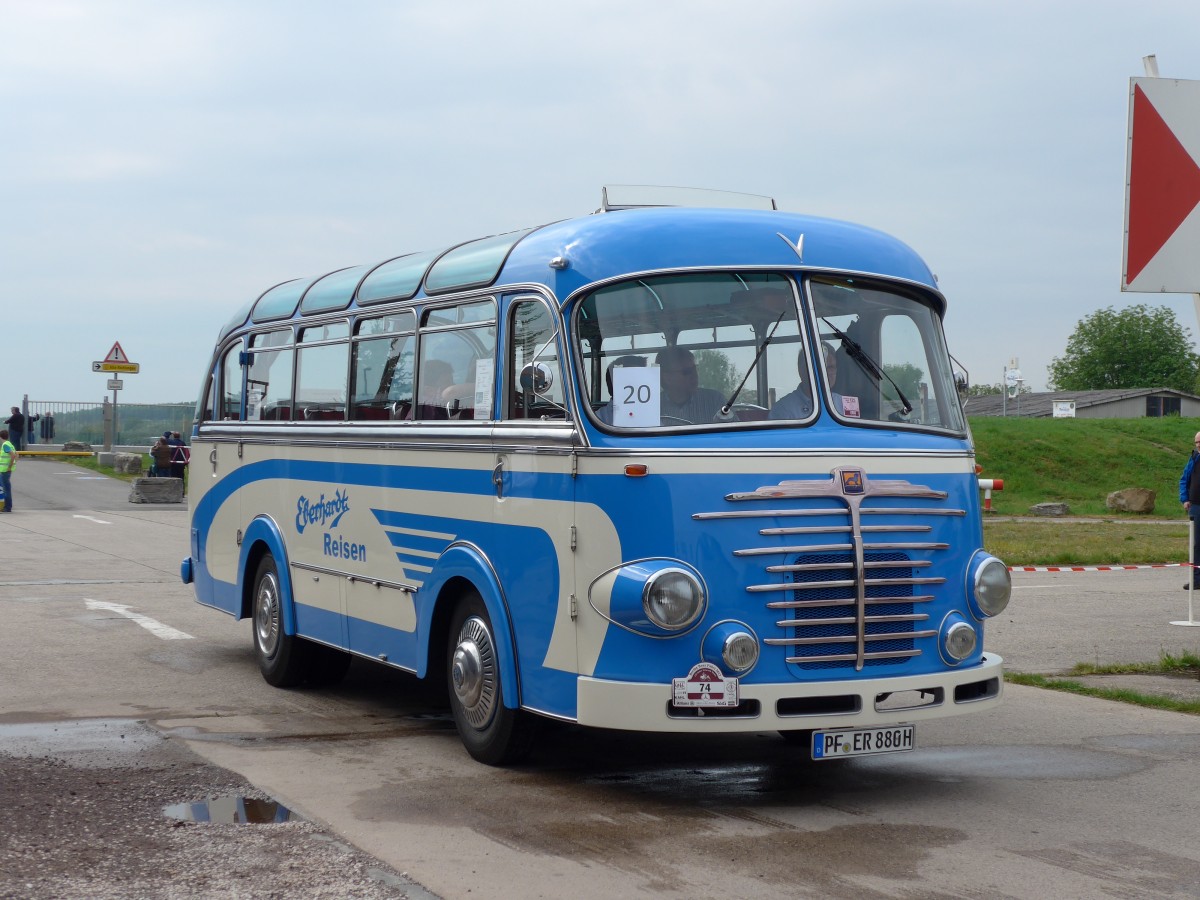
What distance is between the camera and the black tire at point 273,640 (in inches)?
433

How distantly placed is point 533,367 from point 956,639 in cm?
245

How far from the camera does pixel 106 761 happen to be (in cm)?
811

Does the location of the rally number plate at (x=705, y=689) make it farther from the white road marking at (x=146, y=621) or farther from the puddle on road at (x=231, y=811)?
the white road marking at (x=146, y=621)

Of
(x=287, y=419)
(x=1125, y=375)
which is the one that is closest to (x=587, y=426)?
(x=287, y=419)

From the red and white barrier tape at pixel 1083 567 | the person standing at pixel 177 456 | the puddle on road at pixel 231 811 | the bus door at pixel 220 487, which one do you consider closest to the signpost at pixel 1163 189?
the puddle on road at pixel 231 811

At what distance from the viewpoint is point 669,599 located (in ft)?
22.8

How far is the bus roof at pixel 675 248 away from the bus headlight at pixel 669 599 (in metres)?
1.57

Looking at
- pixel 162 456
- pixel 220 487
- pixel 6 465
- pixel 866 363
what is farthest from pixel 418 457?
pixel 162 456

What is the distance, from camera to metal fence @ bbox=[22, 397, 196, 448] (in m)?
55.2

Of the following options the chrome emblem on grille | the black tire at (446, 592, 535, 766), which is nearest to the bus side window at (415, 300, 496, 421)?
the black tire at (446, 592, 535, 766)

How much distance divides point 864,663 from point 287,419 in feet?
17.8

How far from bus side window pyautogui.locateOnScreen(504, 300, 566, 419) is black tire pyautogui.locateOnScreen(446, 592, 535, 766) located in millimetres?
1127

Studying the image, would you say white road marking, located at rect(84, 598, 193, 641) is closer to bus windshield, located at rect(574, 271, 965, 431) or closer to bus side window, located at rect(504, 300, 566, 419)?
bus side window, located at rect(504, 300, 566, 419)

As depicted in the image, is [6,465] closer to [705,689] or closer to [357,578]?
[357,578]
